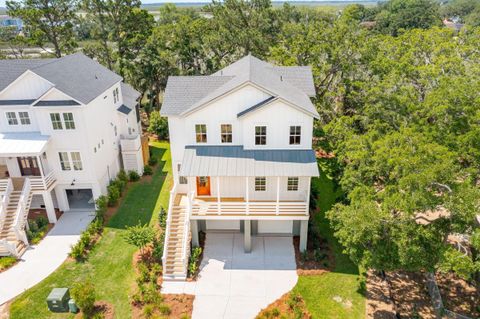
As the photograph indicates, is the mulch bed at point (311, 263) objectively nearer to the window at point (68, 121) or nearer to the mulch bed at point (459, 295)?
the mulch bed at point (459, 295)

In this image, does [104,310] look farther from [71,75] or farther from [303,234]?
[71,75]

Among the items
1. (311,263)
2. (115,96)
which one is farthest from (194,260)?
(115,96)

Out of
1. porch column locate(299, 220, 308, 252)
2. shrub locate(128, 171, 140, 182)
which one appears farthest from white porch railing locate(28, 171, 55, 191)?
porch column locate(299, 220, 308, 252)

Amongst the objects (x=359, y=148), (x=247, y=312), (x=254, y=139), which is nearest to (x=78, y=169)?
(x=254, y=139)

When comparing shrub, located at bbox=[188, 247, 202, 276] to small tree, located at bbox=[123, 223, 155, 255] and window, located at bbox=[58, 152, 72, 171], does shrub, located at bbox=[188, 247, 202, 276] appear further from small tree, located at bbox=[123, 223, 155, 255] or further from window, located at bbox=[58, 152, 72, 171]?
window, located at bbox=[58, 152, 72, 171]

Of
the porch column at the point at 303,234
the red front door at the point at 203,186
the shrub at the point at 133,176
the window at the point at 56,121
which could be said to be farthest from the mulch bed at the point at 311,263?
the window at the point at 56,121

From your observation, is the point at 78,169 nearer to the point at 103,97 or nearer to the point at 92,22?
the point at 103,97
